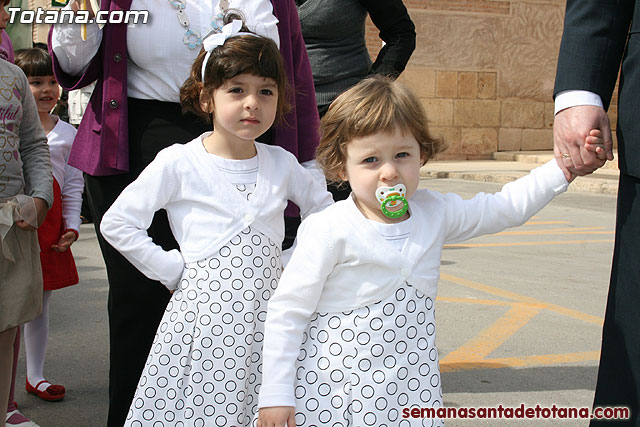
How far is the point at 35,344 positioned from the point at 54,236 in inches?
20.3

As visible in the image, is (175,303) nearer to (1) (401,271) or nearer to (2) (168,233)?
(2) (168,233)

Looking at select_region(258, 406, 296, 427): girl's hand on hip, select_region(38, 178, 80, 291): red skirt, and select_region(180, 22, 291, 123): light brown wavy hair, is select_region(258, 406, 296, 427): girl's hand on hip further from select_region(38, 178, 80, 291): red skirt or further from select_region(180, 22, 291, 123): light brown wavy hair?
select_region(38, 178, 80, 291): red skirt

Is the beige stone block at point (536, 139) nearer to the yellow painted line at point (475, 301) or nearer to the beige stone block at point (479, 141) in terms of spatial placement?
the beige stone block at point (479, 141)

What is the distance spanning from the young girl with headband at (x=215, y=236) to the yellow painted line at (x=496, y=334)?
7.04 ft

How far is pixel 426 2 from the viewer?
1875 cm

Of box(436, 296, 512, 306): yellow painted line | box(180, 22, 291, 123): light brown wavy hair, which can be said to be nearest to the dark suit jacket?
box(180, 22, 291, 123): light brown wavy hair

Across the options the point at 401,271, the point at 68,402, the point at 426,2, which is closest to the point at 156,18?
the point at 401,271

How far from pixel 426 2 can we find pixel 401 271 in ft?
56.4

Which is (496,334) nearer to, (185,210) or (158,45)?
(185,210)

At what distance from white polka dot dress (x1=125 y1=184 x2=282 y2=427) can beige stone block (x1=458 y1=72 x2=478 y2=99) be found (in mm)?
17190

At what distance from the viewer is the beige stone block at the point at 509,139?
19.7 m

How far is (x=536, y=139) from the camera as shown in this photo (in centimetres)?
2000
